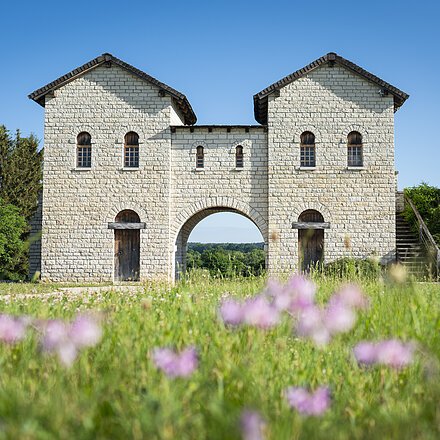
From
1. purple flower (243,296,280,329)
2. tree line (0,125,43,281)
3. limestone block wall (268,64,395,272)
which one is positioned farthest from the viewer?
tree line (0,125,43,281)

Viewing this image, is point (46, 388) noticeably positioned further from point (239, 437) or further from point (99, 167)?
point (99, 167)

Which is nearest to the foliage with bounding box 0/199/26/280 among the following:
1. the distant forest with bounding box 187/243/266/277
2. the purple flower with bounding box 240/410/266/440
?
the distant forest with bounding box 187/243/266/277

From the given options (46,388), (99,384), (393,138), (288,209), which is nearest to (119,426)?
(99,384)

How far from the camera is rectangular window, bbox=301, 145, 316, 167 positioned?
20.6 meters

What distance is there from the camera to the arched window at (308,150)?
2059 centimetres

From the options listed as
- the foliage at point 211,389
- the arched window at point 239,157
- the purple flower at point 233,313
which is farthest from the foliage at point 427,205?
the purple flower at point 233,313

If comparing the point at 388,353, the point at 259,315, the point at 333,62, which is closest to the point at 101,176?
the point at 333,62

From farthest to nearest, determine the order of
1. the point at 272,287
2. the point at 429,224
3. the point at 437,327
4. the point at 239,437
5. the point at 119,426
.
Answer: the point at 429,224
the point at 437,327
the point at 272,287
the point at 119,426
the point at 239,437

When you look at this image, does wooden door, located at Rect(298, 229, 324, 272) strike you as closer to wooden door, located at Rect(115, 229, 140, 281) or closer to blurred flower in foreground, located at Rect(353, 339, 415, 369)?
wooden door, located at Rect(115, 229, 140, 281)

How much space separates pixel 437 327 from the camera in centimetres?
412

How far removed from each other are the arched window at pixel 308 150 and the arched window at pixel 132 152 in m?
6.42

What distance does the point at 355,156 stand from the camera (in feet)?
67.7

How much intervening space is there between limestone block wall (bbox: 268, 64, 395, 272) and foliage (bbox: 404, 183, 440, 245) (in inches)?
108

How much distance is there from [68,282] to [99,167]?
4.54 meters
